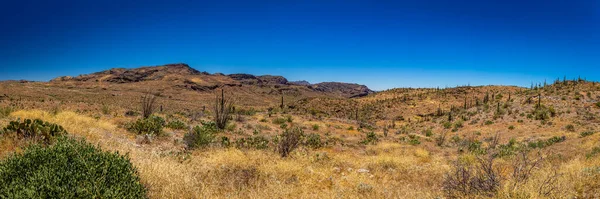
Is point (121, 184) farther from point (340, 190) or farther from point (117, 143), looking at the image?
point (117, 143)

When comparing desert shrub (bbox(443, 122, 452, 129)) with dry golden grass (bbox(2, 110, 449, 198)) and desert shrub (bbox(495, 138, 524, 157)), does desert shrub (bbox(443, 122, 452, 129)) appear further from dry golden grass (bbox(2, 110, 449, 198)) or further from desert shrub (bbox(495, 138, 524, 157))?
dry golden grass (bbox(2, 110, 449, 198))

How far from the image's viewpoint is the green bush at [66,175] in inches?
135

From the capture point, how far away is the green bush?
3424mm

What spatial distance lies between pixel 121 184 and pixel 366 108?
171 feet

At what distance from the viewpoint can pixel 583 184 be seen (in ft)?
18.6

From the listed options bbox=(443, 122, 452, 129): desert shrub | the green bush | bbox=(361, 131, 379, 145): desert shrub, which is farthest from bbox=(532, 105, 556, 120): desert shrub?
the green bush

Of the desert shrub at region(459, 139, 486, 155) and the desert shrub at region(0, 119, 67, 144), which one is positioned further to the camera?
the desert shrub at region(459, 139, 486, 155)

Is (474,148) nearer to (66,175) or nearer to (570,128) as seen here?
(570,128)

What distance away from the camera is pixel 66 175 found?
150 inches

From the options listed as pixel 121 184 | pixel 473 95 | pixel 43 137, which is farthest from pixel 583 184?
pixel 473 95

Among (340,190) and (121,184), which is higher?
(121,184)

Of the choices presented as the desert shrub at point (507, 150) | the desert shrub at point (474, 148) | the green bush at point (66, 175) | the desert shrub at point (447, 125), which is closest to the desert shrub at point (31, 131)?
the green bush at point (66, 175)

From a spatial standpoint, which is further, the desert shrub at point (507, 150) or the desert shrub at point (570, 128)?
the desert shrub at point (570, 128)

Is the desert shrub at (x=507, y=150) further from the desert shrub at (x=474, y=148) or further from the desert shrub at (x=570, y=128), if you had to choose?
the desert shrub at (x=570, y=128)
